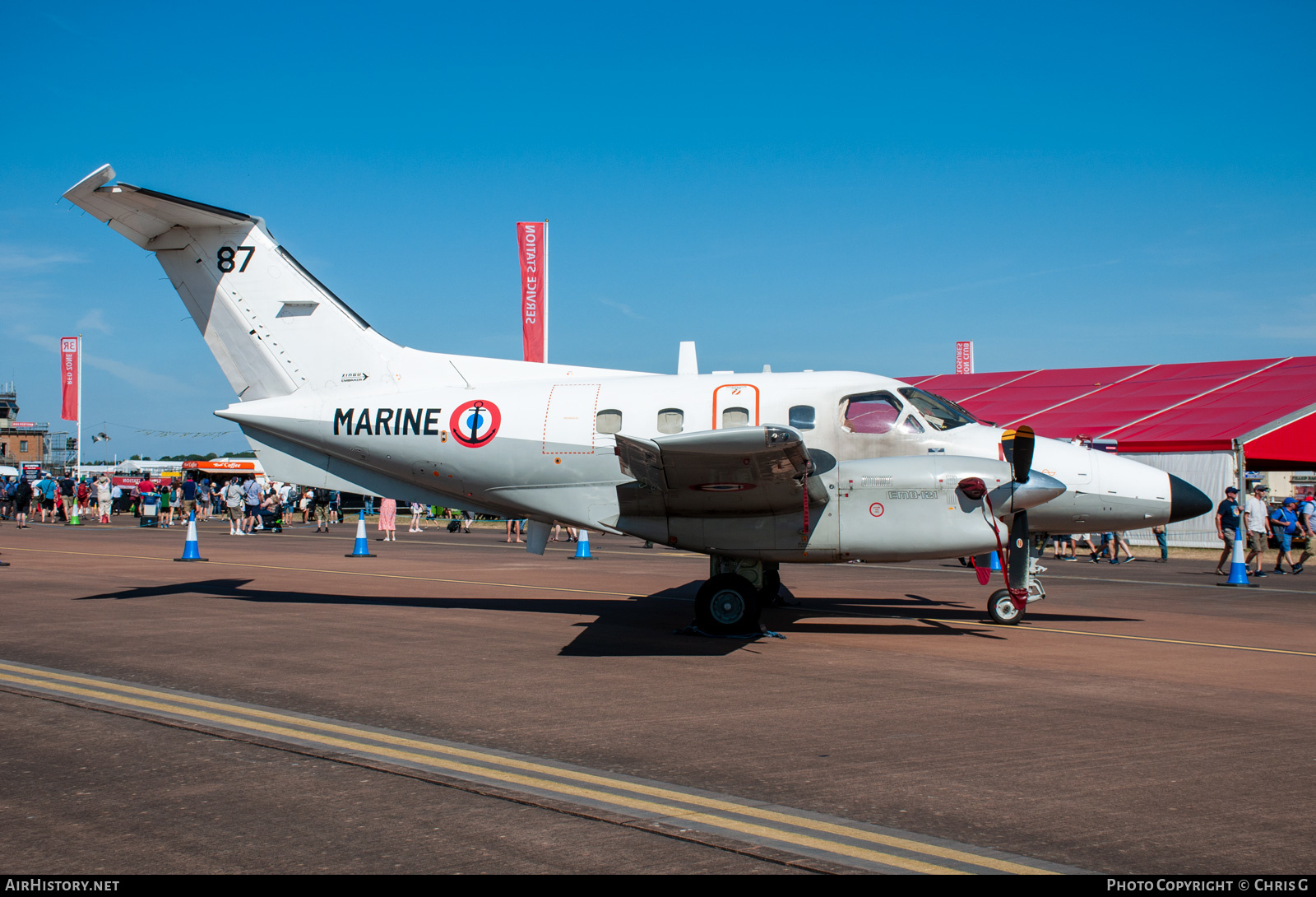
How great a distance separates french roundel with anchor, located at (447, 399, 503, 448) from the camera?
12.9 metres

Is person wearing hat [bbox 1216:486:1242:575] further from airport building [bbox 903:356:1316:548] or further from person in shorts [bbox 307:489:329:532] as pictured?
person in shorts [bbox 307:489:329:532]

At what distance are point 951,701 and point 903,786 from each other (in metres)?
2.59

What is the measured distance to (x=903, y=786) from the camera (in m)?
5.64

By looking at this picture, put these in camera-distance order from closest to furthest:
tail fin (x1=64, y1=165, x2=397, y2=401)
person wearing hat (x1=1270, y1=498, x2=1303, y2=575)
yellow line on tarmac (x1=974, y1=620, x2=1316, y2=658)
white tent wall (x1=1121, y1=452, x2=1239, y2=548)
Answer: yellow line on tarmac (x1=974, y1=620, x2=1316, y2=658), tail fin (x1=64, y1=165, x2=397, y2=401), person wearing hat (x1=1270, y1=498, x2=1303, y2=575), white tent wall (x1=1121, y1=452, x2=1239, y2=548)

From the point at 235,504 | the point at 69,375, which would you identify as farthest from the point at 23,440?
the point at 235,504

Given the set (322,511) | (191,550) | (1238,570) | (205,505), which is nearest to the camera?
(1238,570)

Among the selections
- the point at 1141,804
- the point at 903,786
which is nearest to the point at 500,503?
the point at 903,786

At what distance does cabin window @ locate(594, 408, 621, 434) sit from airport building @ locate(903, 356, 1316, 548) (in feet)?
53.8

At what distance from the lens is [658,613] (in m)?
13.8

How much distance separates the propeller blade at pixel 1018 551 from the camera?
462 inches

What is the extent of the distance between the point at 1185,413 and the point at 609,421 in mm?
25324

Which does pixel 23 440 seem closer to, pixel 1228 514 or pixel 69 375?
pixel 69 375

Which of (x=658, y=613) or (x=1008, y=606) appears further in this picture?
(x=658, y=613)

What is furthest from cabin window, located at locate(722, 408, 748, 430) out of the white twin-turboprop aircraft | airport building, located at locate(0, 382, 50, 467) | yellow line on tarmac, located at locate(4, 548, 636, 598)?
airport building, located at locate(0, 382, 50, 467)
